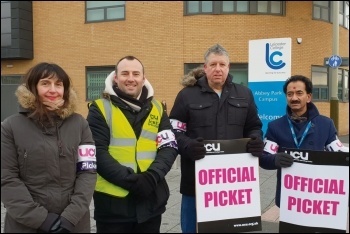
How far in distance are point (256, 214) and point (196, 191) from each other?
571mm

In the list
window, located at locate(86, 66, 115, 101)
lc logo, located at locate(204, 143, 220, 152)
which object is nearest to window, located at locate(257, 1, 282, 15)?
window, located at locate(86, 66, 115, 101)

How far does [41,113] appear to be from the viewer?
102 inches

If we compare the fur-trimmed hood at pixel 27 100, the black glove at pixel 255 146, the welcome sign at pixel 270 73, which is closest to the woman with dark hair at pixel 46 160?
the fur-trimmed hood at pixel 27 100

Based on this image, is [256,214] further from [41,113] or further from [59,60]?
[59,60]

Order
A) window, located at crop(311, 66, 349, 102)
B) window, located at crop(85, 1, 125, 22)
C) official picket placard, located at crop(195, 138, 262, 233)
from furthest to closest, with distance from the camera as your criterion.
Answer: window, located at crop(85, 1, 125, 22), window, located at crop(311, 66, 349, 102), official picket placard, located at crop(195, 138, 262, 233)

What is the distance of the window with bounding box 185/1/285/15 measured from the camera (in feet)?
53.3

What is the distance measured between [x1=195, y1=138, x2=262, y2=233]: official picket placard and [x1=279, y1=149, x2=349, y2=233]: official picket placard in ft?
0.95

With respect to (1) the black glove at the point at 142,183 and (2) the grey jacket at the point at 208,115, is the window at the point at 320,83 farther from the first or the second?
(1) the black glove at the point at 142,183

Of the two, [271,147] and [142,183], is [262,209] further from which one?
[142,183]

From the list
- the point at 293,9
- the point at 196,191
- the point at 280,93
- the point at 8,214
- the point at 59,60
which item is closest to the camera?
the point at 8,214

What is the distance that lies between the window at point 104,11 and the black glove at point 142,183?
50.7 feet

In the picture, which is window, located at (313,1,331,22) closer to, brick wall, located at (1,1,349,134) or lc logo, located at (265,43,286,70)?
brick wall, located at (1,1,349,134)

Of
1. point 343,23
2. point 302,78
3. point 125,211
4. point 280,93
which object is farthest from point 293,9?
point 125,211

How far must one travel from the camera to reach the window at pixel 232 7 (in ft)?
53.3
